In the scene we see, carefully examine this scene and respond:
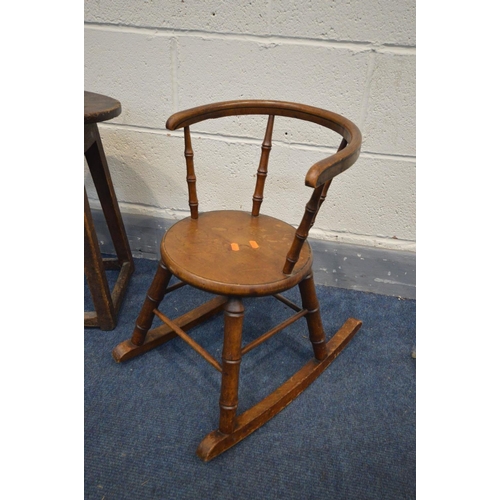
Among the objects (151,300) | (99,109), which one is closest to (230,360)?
(151,300)

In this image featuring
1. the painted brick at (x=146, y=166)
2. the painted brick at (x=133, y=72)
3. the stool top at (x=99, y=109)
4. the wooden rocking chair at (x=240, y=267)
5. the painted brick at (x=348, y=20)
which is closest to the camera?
the wooden rocking chair at (x=240, y=267)

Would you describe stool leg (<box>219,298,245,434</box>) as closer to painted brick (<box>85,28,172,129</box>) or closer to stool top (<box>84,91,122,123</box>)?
stool top (<box>84,91,122,123</box>)

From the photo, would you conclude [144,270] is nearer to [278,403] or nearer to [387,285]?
[278,403]

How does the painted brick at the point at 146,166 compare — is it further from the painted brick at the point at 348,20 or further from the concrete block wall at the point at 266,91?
the painted brick at the point at 348,20

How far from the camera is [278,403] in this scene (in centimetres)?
117

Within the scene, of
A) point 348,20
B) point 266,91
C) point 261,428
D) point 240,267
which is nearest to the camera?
point 240,267

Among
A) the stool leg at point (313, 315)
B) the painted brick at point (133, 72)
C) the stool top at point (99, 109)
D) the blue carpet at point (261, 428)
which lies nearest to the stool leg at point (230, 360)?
the blue carpet at point (261, 428)

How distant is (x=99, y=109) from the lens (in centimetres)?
115

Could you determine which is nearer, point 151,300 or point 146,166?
point 151,300

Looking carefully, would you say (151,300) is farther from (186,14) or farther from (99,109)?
(186,14)

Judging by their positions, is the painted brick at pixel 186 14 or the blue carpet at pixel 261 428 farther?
Answer: the painted brick at pixel 186 14

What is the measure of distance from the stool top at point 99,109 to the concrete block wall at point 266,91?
295 millimetres

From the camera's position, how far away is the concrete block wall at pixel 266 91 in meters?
1.33

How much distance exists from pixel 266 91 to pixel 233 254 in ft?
2.22
